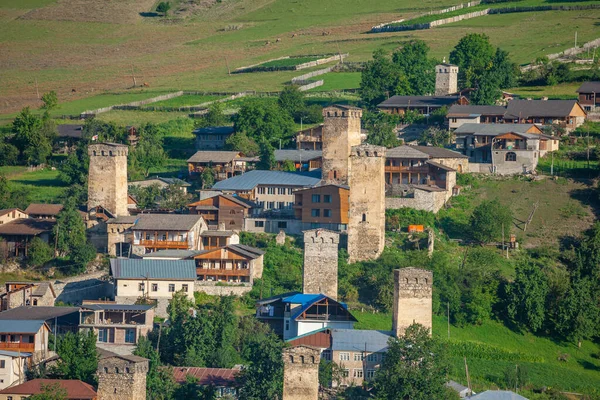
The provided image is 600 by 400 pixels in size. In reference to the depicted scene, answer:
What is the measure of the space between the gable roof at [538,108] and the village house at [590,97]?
8.69 ft

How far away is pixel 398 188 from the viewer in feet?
281

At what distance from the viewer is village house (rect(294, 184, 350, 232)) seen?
8094 centimetres

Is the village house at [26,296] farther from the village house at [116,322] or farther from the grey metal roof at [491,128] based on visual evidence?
the grey metal roof at [491,128]

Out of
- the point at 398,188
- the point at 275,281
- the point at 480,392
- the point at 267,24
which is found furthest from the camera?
the point at 267,24

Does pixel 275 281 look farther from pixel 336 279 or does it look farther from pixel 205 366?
pixel 205 366

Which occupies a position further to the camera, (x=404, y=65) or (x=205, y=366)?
A: (x=404, y=65)

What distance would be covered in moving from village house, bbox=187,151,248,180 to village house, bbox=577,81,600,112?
24935 mm

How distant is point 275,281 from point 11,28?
9962cm

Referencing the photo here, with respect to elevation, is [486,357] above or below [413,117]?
below

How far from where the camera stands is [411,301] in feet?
221

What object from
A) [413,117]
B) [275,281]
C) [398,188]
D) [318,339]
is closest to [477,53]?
[413,117]

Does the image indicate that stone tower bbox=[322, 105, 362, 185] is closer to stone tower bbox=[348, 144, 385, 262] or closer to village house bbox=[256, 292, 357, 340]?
stone tower bbox=[348, 144, 385, 262]

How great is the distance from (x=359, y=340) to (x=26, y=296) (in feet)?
59.7

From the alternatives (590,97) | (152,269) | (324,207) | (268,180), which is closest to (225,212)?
(268,180)
